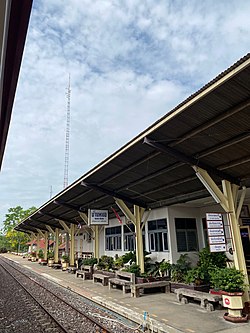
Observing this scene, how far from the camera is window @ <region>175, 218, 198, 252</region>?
12719 millimetres

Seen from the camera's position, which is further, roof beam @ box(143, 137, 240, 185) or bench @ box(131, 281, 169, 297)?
bench @ box(131, 281, 169, 297)

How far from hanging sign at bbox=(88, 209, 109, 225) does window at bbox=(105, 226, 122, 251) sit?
410 cm

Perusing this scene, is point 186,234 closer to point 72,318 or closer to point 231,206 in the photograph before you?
point 231,206

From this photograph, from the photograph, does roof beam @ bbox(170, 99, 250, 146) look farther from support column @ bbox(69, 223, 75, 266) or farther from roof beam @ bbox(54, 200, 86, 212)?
support column @ bbox(69, 223, 75, 266)

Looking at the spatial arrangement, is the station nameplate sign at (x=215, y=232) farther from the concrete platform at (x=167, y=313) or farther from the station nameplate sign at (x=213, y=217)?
the concrete platform at (x=167, y=313)

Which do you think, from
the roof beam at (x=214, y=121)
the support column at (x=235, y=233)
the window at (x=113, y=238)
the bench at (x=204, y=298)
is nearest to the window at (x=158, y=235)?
the window at (x=113, y=238)

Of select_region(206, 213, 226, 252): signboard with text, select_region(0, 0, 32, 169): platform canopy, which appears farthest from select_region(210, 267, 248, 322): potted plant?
select_region(0, 0, 32, 169): platform canopy

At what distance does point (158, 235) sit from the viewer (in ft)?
43.9

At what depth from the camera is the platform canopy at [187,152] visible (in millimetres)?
5223

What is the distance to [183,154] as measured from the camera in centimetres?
756

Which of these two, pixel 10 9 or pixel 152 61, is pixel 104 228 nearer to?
pixel 152 61

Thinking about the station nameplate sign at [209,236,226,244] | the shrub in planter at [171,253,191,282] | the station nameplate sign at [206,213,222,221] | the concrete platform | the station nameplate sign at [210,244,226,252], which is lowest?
the concrete platform

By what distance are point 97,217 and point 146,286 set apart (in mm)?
4899

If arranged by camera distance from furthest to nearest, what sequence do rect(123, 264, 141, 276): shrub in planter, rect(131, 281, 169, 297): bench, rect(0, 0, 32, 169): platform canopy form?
rect(123, 264, 141, 276): shrub in planter → rect(131, 281, 169, 297): bench → rect(0, 0, 32, 169): platform canopy
